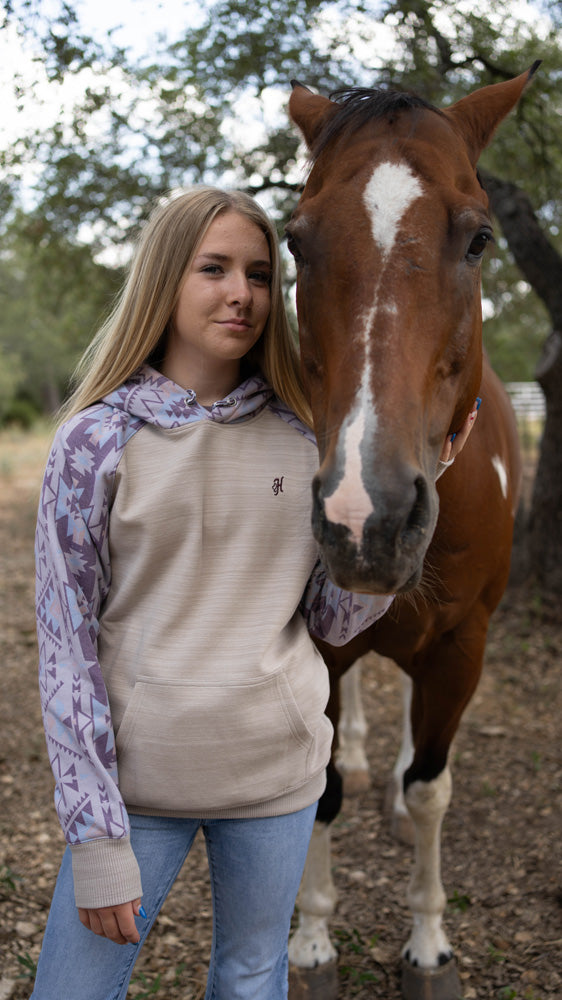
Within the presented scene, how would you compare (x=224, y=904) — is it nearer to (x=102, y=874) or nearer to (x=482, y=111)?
→ (x=102, y=874)

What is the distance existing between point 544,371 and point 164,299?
4368mm

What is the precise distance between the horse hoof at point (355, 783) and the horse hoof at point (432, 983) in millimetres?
1261

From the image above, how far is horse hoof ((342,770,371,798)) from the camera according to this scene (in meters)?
3.80

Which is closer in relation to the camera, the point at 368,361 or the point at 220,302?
the point at 368,361

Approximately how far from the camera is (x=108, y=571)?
1.53 meters

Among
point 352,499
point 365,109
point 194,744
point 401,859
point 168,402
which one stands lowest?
point 401,859

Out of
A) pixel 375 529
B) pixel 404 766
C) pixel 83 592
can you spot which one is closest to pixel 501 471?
pixel 375 529

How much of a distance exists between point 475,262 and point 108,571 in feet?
3.22

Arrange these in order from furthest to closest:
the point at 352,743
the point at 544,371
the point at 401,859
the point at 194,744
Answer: the point at 544,371 → the point at 352,743 → the point at 401,859 → the point at 194,744

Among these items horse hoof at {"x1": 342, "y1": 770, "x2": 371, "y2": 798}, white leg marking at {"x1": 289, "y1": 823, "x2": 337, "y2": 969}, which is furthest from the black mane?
horse hoof at {"x1": 342, "y1": 770, "x2": 371, "y2": 798}

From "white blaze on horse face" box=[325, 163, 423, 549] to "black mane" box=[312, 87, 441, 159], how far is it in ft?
0.77

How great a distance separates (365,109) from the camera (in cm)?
173

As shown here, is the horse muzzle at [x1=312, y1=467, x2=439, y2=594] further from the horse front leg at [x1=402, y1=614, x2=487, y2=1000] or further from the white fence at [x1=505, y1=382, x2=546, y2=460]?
the white fence at [x1=505, y1=382, x2=546, y2=460]

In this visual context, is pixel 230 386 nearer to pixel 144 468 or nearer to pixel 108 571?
pixel 144 468
